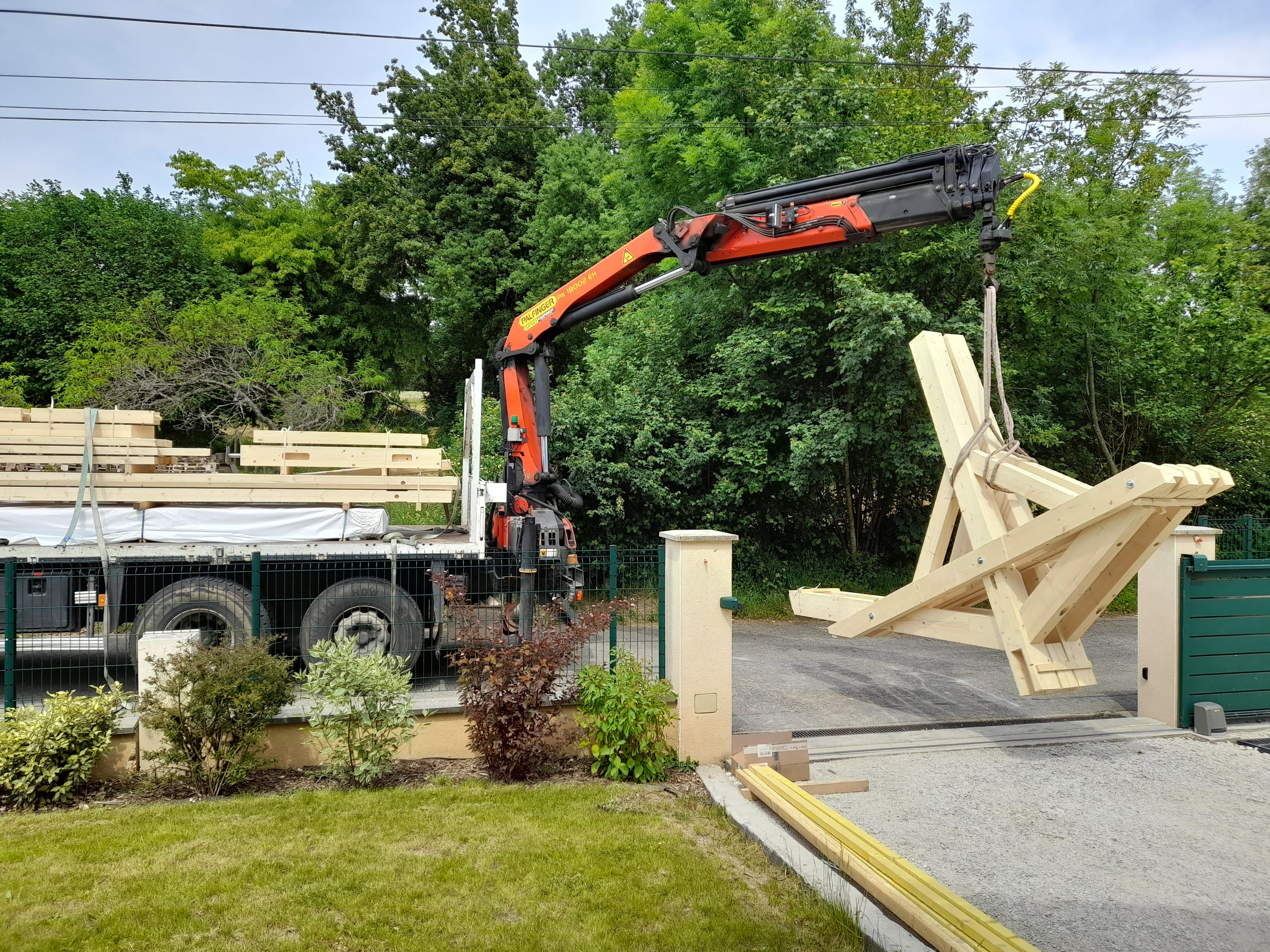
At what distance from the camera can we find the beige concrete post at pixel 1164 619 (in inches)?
294

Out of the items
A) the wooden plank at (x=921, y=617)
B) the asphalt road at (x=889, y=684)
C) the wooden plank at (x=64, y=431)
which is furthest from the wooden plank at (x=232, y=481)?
the asphalt road at (x=889, y=684)

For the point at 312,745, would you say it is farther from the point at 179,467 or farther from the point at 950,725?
the point at 950,725

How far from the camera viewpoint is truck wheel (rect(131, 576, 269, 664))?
7441mm

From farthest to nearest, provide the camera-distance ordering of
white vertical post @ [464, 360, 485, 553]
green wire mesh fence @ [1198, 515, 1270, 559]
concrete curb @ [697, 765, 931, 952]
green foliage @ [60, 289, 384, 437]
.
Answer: green foliage @ [60, 289, 384, 437], green wire mesh fence @ [1198, 515, 1270, 559], white vertical post @ [464, 360, 485, 553], concrete curb @ [697, 765, 931, 952]

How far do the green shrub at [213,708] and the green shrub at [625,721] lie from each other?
7.19ft

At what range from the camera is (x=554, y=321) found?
9266 mm

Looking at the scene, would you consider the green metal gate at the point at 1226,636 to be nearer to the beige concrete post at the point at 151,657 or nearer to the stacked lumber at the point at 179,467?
the stacked lumber at the point at 179,467

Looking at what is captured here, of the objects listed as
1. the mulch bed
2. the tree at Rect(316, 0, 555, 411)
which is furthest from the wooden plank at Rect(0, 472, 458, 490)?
the tree at Rect(316, 0, 555, 411)

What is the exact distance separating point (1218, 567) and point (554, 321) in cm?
673

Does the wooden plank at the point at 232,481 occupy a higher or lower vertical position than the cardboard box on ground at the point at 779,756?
higher

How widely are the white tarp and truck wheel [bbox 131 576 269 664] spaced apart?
421 millimetres

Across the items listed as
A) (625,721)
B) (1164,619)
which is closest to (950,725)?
(1164,619)

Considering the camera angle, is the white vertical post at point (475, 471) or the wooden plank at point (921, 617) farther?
the white vertical post at point (475, 471)

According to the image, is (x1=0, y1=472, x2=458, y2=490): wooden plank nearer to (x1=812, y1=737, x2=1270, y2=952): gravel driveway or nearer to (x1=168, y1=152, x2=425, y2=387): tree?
(x1=812, y1=737, x2=1270, y2=952): gravel driveway
